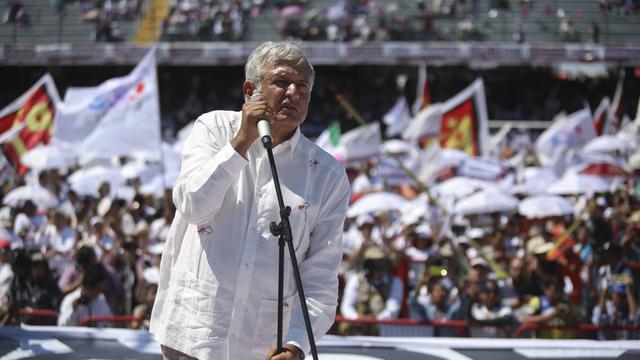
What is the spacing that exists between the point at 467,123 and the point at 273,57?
46.7ft

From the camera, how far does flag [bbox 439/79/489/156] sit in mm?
16969

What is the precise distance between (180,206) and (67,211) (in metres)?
10.9

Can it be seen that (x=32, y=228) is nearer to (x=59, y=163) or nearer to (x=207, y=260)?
(x=59, y=163)

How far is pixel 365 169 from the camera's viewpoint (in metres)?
17.7

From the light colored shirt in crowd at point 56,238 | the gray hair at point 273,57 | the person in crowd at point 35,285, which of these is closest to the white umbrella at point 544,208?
the light colored shirt in crowd at point 56,238

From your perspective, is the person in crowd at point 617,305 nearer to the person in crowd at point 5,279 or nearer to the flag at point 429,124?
the person in crowd at point 5,279

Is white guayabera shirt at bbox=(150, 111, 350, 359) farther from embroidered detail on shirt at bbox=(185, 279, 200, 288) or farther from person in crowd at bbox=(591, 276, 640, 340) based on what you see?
person in crowd at bbox=(591, 276, 640, 340)

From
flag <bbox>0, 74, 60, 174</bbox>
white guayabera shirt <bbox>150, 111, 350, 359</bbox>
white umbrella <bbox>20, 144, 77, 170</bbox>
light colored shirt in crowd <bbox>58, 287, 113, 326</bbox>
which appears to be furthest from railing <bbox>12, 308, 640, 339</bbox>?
white umbrella <bbox>20, 144, 77, 170</bbox>

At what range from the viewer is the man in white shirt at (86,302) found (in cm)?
821

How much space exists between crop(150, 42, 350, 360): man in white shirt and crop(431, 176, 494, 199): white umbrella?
10.8 metres

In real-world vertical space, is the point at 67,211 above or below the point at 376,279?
above

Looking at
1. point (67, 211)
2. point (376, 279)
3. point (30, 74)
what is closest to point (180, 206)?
point (376, 279)

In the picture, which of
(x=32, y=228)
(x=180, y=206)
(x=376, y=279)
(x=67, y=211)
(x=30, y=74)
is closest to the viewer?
(x=180, y=206)

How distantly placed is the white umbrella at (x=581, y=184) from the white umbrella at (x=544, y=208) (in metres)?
0.90
